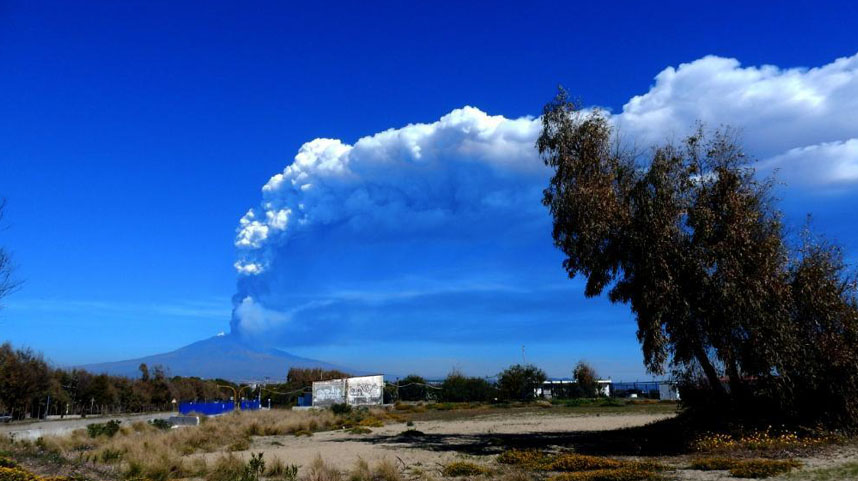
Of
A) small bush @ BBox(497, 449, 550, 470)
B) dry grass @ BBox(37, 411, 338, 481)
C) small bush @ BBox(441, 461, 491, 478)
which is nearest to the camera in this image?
small bush @ BBox(441, 461, 491, 478)

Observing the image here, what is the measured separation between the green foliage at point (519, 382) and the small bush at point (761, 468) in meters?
54.5

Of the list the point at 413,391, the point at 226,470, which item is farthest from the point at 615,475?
the point at 413,391

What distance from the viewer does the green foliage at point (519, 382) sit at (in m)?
70.2

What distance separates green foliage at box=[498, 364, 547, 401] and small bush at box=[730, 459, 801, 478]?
2147 inches

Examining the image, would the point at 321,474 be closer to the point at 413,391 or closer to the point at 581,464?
the point at 581,464

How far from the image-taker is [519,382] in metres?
70.2

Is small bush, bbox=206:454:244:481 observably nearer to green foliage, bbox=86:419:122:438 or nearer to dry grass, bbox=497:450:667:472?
dry grass, bbox=497:450:667:472

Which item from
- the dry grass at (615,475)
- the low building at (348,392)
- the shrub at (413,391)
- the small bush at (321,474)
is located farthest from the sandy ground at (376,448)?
the shrub at (413,391)

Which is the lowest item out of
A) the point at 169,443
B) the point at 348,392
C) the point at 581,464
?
the point at 169,443

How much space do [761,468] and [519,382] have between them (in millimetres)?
56343

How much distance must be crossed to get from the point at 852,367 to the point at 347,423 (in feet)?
102

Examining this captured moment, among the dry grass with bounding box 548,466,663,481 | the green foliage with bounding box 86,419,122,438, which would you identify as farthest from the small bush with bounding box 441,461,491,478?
the green foliage with bounding box 86,419,122,438

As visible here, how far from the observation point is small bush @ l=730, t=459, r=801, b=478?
1456 centimetres

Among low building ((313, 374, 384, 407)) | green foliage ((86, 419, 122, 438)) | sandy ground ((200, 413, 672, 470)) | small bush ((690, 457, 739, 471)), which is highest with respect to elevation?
low building ((313, 374, 384, 407))
